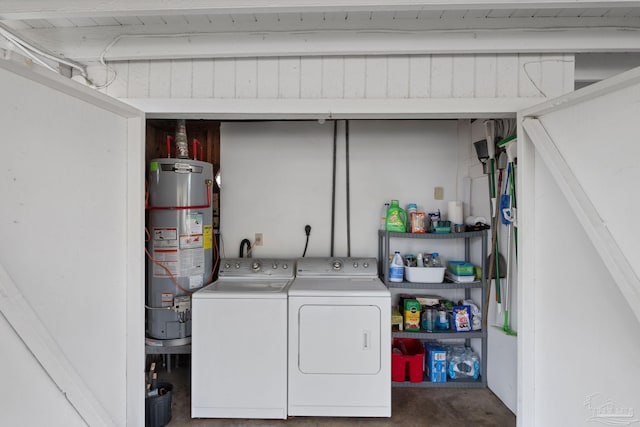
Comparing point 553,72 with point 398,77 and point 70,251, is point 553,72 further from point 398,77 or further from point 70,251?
point 70,251

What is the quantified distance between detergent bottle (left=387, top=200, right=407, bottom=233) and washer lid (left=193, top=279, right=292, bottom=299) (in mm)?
928

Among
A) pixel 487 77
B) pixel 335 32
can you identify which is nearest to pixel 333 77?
pixel 335 32

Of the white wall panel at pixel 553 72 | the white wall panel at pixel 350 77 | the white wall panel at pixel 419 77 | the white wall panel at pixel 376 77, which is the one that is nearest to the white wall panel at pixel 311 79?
the white wall panel at pixel 350 77

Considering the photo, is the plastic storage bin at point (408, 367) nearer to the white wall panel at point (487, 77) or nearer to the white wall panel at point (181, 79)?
the white wall panel at point (487, 77)

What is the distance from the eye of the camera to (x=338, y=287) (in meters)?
2.01

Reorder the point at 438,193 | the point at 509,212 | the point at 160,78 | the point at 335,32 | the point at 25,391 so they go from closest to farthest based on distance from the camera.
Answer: the point at 25,391
the point at 335,32
the point at 160,78
the point at 509,212
the point at 438,193

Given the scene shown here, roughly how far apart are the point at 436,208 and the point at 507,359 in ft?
4.01

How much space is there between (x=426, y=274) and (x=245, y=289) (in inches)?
53.7

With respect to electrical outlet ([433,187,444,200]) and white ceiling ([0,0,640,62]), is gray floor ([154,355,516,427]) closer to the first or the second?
electrical outlet ([433,187,444,200])

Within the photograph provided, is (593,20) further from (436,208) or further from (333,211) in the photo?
(333,211)

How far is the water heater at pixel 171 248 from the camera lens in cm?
201

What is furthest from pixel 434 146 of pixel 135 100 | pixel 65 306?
pixel 65 306

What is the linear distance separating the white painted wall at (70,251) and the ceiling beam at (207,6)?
396mm

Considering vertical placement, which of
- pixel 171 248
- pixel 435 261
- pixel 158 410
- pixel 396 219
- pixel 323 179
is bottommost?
pixel 158 410
